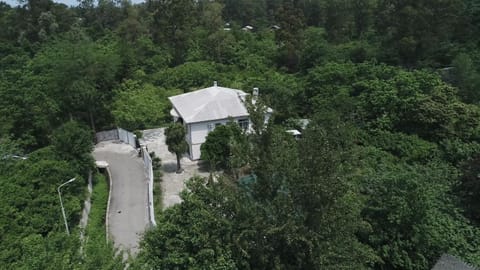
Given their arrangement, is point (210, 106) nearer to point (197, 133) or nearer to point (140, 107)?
point (197, 133)

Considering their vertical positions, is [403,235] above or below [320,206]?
below

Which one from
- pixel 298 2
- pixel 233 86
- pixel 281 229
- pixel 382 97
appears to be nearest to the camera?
pixel 281 229

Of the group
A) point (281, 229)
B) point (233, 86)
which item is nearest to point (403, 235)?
point (281, 229)

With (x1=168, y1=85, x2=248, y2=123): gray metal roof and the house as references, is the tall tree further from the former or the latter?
the house

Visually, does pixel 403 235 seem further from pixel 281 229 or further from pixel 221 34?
pixel 221 34

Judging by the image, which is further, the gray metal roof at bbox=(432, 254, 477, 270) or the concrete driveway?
the concrete driveway

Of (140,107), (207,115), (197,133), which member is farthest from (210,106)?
(140,107)

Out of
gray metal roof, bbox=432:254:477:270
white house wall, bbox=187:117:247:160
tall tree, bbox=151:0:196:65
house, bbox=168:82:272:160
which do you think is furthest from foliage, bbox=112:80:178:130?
gray metal roof, bbox=432:254:477:270
